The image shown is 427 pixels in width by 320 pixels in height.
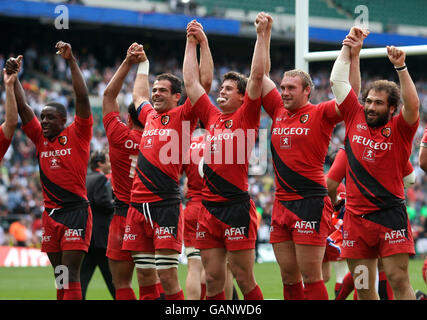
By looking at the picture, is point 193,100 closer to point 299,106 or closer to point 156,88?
point 156,88

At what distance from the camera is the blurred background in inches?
774

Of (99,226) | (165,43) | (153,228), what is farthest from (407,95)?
(165,43)

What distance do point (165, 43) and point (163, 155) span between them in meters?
21.6

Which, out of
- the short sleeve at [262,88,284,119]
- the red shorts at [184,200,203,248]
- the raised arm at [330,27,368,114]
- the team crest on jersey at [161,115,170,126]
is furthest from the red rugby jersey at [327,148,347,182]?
the team crest on jersey at [161,115,170,126]

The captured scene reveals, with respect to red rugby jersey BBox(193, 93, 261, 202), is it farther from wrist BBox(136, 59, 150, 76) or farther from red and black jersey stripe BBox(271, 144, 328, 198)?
wrist BBox(136, 59, 150, 76)

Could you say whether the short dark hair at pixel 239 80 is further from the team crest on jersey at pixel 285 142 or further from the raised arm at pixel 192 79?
the team crest on jersey at pixel 285 142

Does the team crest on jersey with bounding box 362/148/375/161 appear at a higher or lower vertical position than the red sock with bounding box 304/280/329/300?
higher

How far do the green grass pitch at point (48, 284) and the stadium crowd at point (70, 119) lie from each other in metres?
2.66

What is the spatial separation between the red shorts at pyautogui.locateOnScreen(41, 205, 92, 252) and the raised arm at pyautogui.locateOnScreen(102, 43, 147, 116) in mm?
1110

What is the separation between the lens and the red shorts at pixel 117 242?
680 cm

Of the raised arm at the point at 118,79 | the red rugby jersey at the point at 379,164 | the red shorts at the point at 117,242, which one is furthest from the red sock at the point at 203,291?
the red rugby jersey at the point at 379,164

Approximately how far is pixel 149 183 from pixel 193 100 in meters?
0.89

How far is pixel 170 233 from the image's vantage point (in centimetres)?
625
